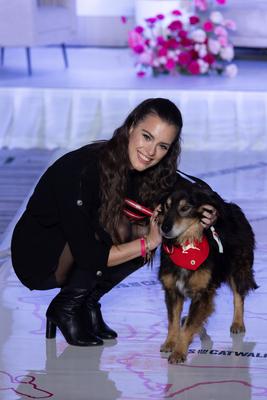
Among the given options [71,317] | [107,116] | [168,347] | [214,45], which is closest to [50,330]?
[71,317]

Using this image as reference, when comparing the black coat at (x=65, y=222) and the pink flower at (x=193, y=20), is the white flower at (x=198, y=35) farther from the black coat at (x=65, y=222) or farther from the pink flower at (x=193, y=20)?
the black coat at (x=65, y=222)

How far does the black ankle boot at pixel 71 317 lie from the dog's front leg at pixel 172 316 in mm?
207

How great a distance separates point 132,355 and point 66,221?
447 mm

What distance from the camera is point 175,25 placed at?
6.21 meters

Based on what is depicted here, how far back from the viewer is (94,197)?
246cm

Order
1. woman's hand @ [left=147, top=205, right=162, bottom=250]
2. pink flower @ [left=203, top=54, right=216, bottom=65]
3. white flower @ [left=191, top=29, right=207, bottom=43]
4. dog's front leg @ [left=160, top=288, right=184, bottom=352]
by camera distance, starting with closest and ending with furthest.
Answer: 1. woman's hand @ [left=147, top=205, right=162, bottom=250]
2. dog's front leg @ [left=160, top=288, right=184, bottom=352]
3. white flower @ [left=191, top=29, right=207, bottom=43]
4. pink flower @ [left=203, top=54, right=216, bottom=65]

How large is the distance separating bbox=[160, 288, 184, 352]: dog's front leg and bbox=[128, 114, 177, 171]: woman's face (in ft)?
1.27

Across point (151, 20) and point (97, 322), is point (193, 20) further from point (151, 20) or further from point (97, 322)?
point (97, 322)

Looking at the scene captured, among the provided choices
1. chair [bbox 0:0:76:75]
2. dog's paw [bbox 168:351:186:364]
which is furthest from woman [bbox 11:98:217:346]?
chair [bbox 0:0:76:75]

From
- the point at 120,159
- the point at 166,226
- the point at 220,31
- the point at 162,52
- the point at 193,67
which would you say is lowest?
the point at 193,67

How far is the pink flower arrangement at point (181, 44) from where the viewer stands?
20.5 feet

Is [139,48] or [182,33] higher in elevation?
[182,33]

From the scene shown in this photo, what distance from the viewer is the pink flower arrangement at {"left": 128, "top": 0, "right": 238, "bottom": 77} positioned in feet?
20.5

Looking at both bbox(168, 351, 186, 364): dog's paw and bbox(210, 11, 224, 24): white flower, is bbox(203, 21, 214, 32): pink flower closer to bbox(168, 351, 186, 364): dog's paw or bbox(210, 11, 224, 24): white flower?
bbox(210, 11, 224, 24): white flower
